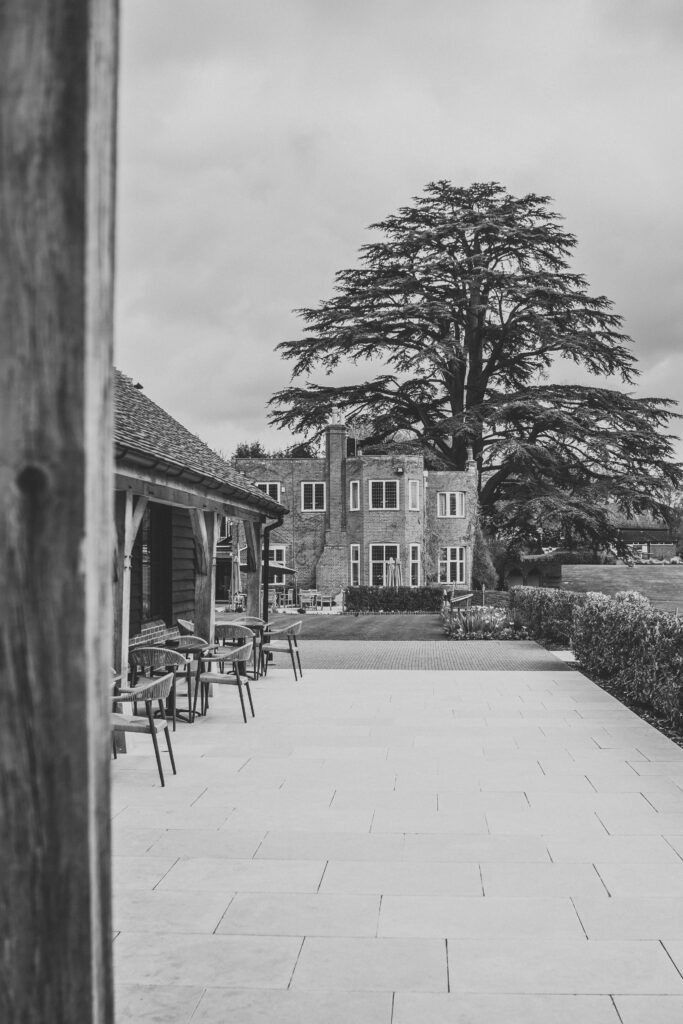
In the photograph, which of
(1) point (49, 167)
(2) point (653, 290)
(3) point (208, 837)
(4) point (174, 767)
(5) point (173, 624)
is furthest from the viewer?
(2) point (653, 290)

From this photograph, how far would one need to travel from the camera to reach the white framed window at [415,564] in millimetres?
41656

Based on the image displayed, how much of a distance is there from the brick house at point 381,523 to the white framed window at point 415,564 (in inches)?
1.8

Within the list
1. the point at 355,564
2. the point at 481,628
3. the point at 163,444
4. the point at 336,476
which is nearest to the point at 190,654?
the point at 163,444

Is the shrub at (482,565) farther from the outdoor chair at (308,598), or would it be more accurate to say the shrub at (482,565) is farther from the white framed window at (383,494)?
Answer: the outdoor chair at (308,598)

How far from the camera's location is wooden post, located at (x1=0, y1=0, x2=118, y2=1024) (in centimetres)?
108

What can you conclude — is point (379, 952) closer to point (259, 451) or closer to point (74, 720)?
point (74, 720)

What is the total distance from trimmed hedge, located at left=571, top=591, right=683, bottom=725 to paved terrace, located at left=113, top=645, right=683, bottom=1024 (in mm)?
996

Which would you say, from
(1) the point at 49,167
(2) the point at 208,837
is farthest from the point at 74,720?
(2) the point at 208,837

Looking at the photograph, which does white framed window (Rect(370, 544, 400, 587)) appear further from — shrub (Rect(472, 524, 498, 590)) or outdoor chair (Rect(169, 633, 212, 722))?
outdoor chair (Rect(169, 633, 212, 722))

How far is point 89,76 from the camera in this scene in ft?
3.64

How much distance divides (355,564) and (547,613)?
22328 millimetres

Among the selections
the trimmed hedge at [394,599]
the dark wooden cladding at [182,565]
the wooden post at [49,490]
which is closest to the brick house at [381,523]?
the trimmed hedge at [394,599]

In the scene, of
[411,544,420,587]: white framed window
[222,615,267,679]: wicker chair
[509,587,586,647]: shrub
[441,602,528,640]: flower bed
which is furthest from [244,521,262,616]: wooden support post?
[411,544,420,587]: white framed window

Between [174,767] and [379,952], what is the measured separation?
377cm
